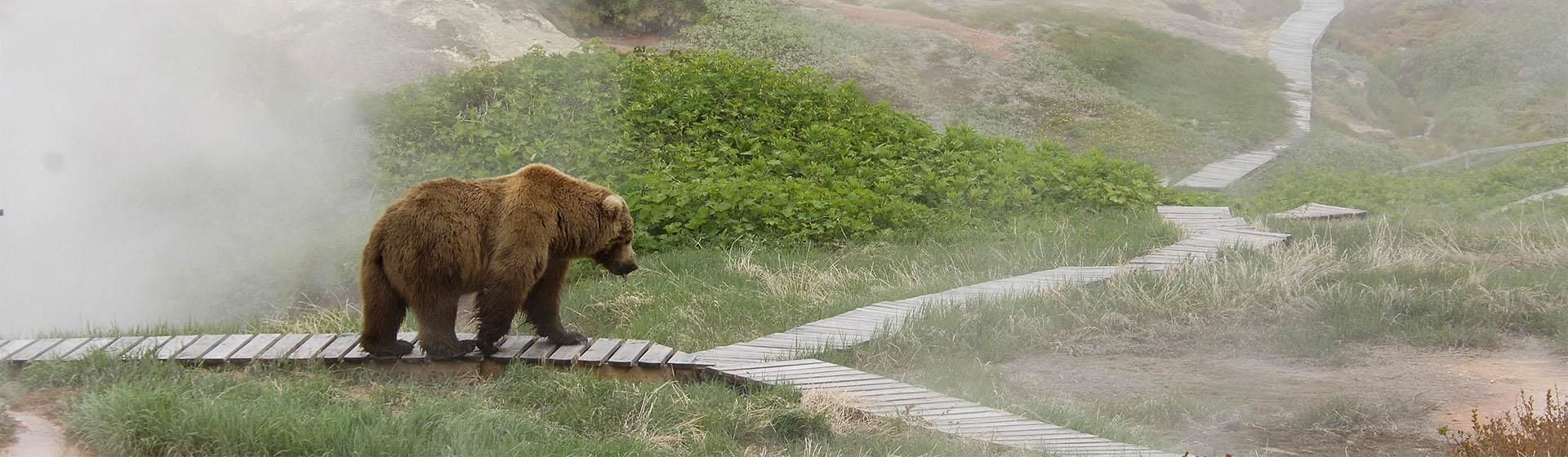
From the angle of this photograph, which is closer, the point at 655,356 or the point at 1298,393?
the point at 655,356

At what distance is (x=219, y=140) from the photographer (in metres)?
11.9

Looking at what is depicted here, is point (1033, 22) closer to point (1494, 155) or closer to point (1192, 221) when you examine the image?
point (1494, 155)

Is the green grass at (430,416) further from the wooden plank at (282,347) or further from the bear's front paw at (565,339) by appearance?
the bear's front paw at (565,339)

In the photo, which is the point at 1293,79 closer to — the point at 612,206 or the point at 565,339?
the point at 612,206

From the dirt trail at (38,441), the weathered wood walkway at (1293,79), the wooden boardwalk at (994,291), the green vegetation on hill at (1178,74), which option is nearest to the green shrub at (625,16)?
the green vegetation on hill at (1178,74)

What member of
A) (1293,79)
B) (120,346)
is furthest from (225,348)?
(1293,79)

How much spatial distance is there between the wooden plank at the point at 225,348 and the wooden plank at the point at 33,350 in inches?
30.3

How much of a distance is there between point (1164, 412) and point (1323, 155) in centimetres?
1245

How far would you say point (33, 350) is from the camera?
626 cm

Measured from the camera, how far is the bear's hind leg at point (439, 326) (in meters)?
6.17

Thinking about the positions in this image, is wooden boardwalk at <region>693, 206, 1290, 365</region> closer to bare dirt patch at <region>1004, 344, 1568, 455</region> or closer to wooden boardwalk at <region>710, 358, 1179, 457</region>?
wooden boardwalk at <region>710, 358, 1179, 457</region>

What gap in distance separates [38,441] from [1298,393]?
231 inches

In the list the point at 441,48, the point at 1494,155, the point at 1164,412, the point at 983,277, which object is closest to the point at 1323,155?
the point at 1494,155

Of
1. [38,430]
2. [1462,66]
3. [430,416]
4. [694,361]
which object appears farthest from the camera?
[1462,66]
